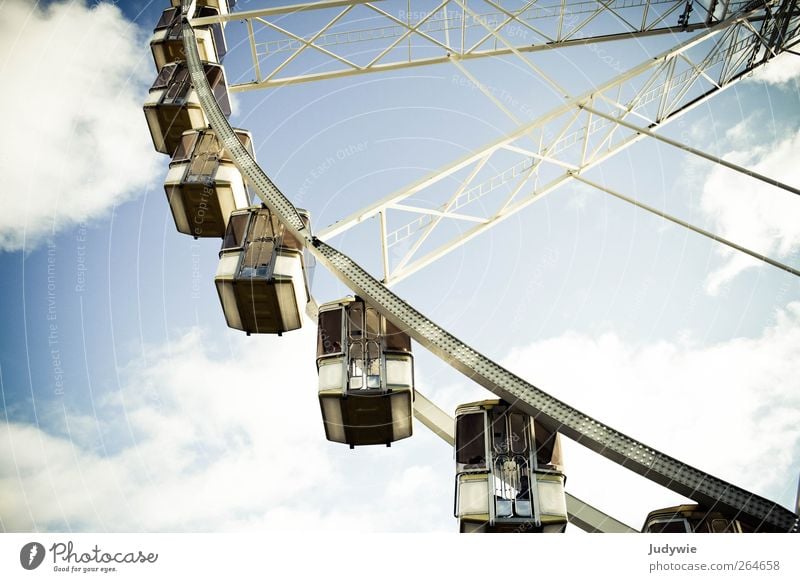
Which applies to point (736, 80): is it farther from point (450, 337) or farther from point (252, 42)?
point (450, 337)

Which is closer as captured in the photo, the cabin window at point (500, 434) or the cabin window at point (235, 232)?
the cabin window at point (500, 434)


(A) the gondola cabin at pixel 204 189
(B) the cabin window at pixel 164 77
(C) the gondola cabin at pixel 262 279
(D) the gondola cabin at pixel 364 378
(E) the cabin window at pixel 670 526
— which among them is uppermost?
(B) the cabin window at pixel 164 77

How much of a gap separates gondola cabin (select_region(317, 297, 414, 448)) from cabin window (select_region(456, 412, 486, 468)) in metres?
0.59

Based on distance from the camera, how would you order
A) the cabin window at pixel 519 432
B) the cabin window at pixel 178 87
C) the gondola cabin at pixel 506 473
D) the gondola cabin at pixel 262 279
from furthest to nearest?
the cabin window at pixel 178 87 < the gondola cabin at pixel 262 279 < the cabin window at pixel 519 432 < the gondola cabin at pixel 506 473

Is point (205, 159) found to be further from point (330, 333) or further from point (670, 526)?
point (670, 526)

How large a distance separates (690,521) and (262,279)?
4.86 metres

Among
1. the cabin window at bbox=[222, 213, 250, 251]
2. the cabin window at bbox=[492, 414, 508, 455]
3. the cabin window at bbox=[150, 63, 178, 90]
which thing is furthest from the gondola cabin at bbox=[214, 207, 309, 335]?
the cabin window at bbox=[150, 63, 178, 90]

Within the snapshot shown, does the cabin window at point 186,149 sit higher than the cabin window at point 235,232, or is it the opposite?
the cabin window at point 186,149

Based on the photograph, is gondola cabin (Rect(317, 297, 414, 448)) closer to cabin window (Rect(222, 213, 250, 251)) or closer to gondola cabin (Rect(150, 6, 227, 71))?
cabin window (Rect(222, 213, 250, 251))

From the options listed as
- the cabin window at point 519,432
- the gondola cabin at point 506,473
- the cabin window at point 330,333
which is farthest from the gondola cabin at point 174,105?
the cabin window at point 519,432

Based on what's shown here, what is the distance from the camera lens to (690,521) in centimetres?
559

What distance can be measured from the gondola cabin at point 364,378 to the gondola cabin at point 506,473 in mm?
682

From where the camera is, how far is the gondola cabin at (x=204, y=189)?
889cm

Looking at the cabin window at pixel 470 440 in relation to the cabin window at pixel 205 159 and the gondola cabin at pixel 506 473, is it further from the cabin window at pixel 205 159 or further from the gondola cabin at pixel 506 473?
the cabin window at pixel 205 159
